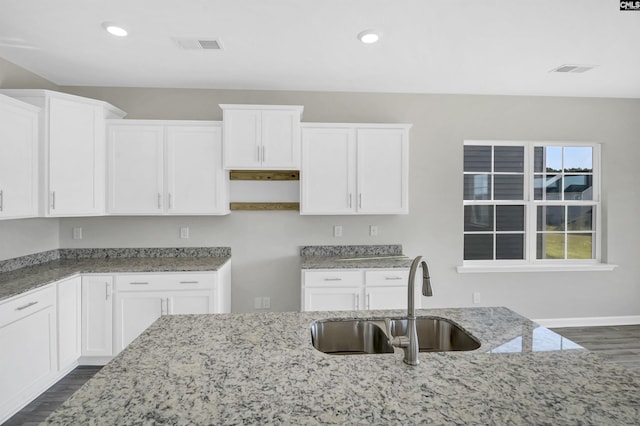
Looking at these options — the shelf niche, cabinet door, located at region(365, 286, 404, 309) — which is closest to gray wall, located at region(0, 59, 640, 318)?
the shelf niche

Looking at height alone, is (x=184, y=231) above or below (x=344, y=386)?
above

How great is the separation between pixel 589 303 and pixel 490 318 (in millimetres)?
3457

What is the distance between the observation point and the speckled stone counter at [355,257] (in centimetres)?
328

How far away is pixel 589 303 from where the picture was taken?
13.4ft

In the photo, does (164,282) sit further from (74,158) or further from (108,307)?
(74,158)

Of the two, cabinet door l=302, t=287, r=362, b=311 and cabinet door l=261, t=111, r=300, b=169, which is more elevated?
cabinet door l=261, t=111, r=300, b=169

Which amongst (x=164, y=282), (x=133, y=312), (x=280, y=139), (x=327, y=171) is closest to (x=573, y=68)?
(x=327, y=171)

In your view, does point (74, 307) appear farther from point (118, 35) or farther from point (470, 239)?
point (470, 239)

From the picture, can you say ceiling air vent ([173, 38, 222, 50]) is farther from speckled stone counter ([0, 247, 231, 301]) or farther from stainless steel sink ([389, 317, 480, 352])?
stainless steel sink ([389, 317, 480, 352])

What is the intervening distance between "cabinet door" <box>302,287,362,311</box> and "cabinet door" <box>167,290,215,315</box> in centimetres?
86

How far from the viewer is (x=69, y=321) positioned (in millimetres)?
2830

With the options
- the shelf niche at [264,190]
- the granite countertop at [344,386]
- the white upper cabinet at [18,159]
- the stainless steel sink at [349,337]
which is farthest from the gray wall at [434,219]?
the granite countertop at [344,386]

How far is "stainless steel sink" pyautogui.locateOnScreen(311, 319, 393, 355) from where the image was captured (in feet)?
5.36

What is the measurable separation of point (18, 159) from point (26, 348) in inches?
55.3
